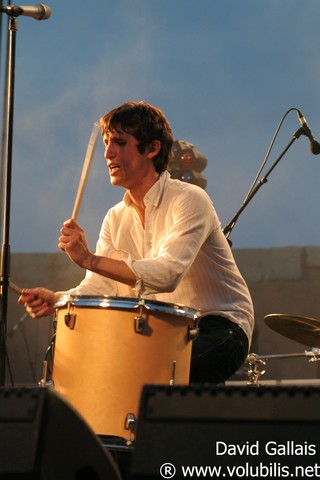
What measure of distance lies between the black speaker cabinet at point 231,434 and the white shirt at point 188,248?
1.53 meters

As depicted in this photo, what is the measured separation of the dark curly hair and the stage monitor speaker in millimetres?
1842

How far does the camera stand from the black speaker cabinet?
3.91 ft

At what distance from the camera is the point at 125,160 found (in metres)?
2.99

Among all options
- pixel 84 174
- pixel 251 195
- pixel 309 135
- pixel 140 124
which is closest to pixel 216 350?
pixel 84 174

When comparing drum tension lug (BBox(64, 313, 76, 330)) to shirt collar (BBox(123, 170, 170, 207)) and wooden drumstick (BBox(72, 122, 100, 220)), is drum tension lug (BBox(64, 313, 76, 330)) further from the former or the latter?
shirt collar (BBox(123, 170, 170, 207))

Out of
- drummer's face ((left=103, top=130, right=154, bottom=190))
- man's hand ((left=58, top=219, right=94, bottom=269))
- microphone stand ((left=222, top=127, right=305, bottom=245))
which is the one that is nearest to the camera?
man's hand ((left=58, top=219, right=94, bottom=269))

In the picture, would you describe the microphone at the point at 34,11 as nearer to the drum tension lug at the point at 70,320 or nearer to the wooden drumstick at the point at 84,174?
the wooden drumstick at the point at 84,174

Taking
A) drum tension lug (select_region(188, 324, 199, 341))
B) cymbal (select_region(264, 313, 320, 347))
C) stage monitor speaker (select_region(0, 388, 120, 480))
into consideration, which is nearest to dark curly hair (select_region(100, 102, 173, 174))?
drum tension lug (select_region(188, 324, 199, 341))

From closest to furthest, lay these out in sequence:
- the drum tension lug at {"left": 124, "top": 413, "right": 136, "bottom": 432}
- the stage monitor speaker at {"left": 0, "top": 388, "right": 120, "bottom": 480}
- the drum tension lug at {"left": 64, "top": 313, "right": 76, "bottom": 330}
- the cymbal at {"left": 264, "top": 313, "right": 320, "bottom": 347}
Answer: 1. the stage monitor speaker at {"left": 0, "top": 388, "right": 120, "bottom": 480}
2. the drum tension lug at {"left": 124, "top": 413, "right": 136, "bottom": 432}
3. the drum tension lug at {"left": 64, "top": 313, "right": 76, "bottom": 330}
4. the cymbal at {"left": 264, "top": 313, "right": 320, "bottom": 347}

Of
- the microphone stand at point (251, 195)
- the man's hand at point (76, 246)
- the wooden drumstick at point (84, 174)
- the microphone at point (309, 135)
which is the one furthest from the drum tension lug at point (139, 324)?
the microphone at point (309, 135)

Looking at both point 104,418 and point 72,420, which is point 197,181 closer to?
point 104,418

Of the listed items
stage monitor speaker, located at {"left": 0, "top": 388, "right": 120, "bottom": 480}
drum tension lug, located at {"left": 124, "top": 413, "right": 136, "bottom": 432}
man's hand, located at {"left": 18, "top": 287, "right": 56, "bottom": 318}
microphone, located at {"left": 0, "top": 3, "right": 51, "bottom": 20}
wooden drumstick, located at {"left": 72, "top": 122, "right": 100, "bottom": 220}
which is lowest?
stage monitor speaker, located at {"left": 0, "top": 388, "right": 120, "bottom": 480}

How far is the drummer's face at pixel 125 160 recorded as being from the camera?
9.80 feet

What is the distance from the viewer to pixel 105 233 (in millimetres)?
3219
